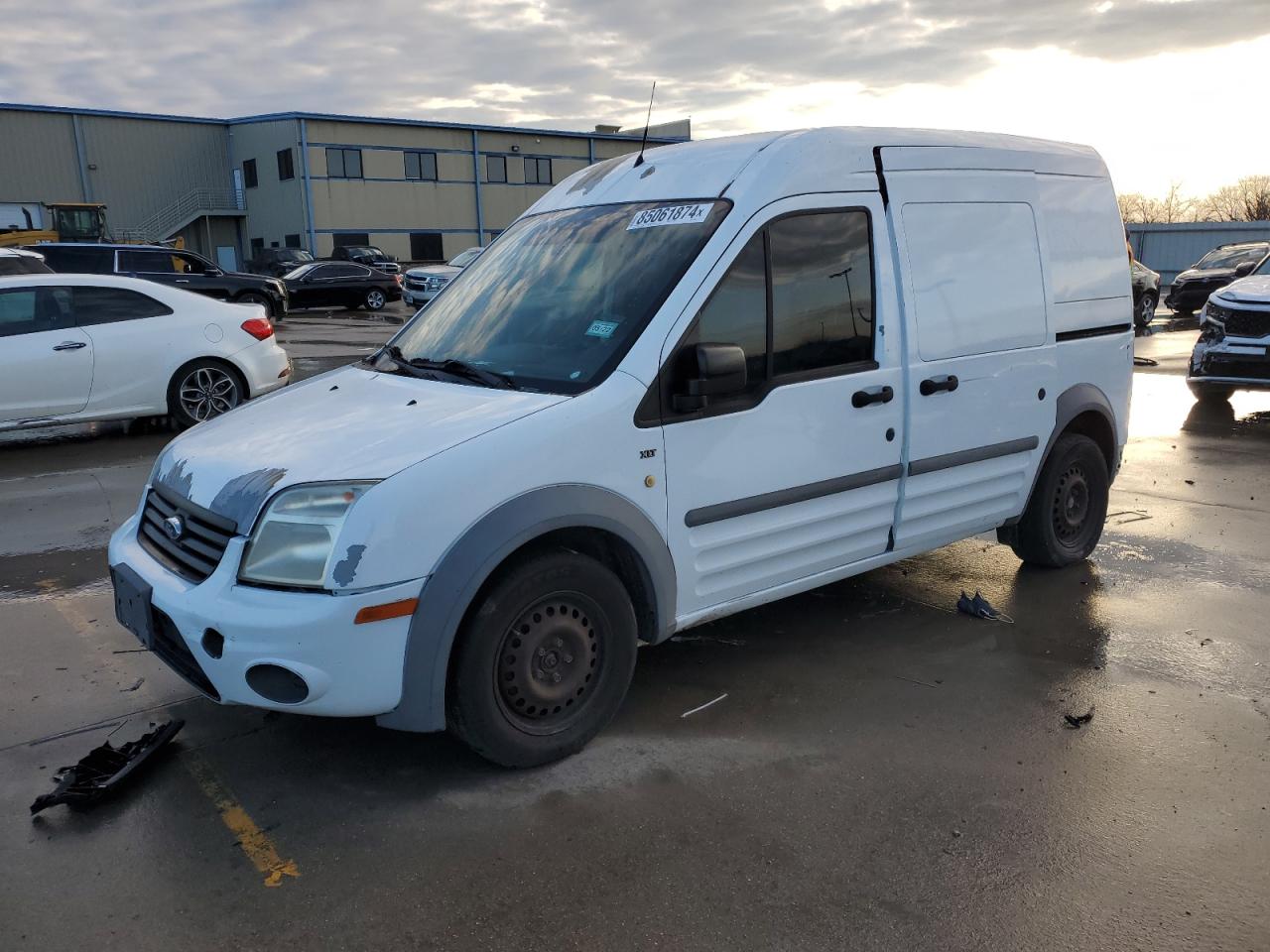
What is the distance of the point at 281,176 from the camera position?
44906 millimetres

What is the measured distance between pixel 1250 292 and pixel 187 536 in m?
10.5

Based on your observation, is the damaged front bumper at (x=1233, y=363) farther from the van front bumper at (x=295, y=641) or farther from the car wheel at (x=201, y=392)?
the van front bumper at (x=295, y=641)

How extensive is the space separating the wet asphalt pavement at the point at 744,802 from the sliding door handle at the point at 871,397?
1135 millimetres

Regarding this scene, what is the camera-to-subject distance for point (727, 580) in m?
3.84

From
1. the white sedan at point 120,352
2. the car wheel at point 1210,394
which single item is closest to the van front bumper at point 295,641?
the white sedan at point 120,352

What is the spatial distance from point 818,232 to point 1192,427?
7.59 m

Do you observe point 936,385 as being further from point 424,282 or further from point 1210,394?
point 424,282

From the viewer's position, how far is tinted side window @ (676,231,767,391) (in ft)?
11.9

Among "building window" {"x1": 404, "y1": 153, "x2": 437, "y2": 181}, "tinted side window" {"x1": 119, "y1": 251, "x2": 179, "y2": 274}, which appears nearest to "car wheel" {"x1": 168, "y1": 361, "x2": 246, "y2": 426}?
"tinted side window" {"x1": 119, "y1": 251, "x2": 179, "y2": 274}

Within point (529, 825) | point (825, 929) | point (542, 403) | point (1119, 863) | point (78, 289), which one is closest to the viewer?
point (825, 929)

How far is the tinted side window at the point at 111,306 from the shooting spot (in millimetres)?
8875

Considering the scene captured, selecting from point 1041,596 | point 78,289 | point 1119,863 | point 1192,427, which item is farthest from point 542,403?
point 1192,427

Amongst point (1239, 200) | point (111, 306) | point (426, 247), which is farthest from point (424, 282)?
point (1239, 200)

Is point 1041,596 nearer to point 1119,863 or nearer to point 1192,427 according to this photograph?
point 1119,863
